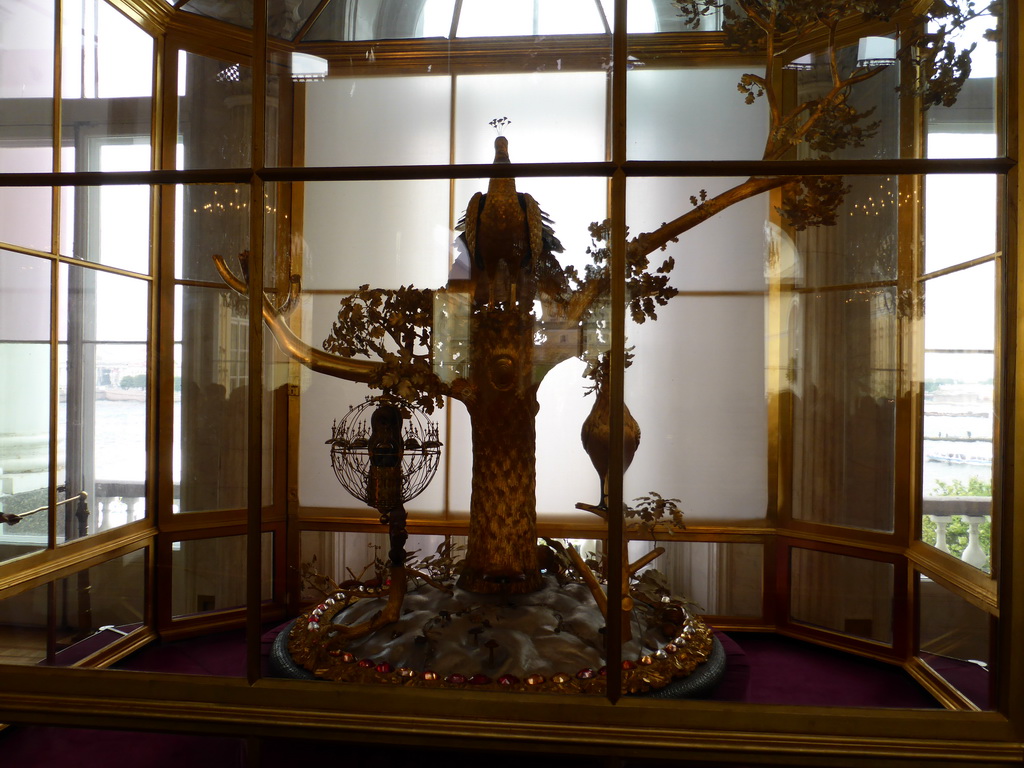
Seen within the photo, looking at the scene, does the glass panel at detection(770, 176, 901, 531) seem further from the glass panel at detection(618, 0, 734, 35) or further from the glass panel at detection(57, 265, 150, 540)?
the glass panel at detection(57, 265, 150, 540)

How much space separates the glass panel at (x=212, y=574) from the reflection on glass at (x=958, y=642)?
60.3 inches

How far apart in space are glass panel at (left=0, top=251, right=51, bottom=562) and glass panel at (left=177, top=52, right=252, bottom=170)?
0.54m

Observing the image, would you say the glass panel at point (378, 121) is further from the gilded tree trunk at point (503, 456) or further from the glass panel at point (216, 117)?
the gilded tree trunk at point (503, 456)

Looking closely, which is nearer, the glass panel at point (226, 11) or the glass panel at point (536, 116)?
the glass panel at point (536, 116)

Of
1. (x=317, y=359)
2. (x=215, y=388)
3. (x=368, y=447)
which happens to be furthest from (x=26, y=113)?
(x=368, y=447)

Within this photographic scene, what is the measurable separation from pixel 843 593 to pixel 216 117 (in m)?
1.88

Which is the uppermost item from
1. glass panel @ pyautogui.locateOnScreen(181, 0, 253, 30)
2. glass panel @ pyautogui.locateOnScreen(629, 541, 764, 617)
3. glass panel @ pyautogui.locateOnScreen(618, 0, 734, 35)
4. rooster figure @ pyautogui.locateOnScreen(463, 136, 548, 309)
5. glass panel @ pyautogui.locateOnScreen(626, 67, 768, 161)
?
glass panel @ pyautogui.locateOnScreen(181, 0, 253, 30)

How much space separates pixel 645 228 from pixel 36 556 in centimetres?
184

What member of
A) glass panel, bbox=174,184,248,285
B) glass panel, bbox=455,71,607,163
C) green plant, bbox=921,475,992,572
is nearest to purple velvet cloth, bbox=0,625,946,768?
green plant, bbox=921,475,992,572

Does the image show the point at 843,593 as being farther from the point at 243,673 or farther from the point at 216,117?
the point at 216,117

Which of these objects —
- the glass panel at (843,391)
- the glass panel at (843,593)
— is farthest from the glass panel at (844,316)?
the glass panel at (843,593)

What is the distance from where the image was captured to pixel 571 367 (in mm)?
1614

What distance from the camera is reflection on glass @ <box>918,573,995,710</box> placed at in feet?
5.19

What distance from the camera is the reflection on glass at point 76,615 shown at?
1.81 metres
